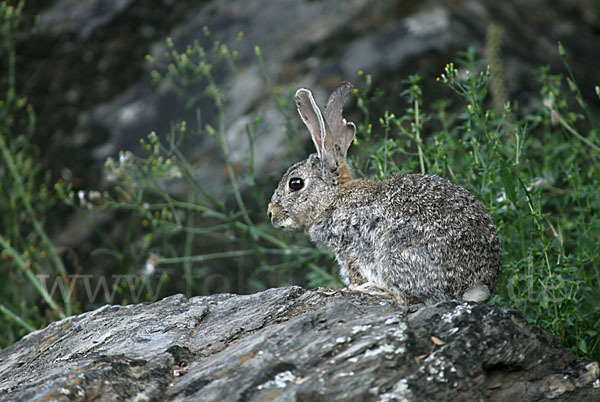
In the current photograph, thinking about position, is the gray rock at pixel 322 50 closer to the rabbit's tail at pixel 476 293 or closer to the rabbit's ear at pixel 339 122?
the rabbit's ear at pixel 339 122

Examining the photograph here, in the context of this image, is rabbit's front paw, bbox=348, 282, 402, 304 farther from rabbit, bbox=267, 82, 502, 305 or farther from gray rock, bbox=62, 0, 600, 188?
gray rock, bbox=62, 0, 600, 188

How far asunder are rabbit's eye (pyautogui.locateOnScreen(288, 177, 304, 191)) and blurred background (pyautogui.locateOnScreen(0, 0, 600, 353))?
660mm

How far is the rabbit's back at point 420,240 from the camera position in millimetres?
4820

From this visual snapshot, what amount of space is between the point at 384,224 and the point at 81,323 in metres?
2.37

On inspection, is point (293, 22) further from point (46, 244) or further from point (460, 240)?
point (460, 240)

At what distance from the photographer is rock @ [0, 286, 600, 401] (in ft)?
11.8

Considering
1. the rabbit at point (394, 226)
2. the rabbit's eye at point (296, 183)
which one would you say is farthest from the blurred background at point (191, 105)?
the rabbit at point (394, 226)

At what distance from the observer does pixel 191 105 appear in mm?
10094

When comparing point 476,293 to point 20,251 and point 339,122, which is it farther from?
point 20,251

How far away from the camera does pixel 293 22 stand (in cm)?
1102

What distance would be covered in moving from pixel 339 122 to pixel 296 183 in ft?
2.14

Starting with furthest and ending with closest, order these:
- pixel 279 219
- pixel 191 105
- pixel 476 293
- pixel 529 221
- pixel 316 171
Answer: pixel 191 105, pixel 279 219, pixel 316 171, pixel 529 221, pixel 476 293

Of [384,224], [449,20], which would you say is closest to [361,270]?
[384,224]

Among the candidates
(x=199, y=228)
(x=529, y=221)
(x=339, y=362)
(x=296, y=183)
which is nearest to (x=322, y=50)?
(x=199, y=228)
